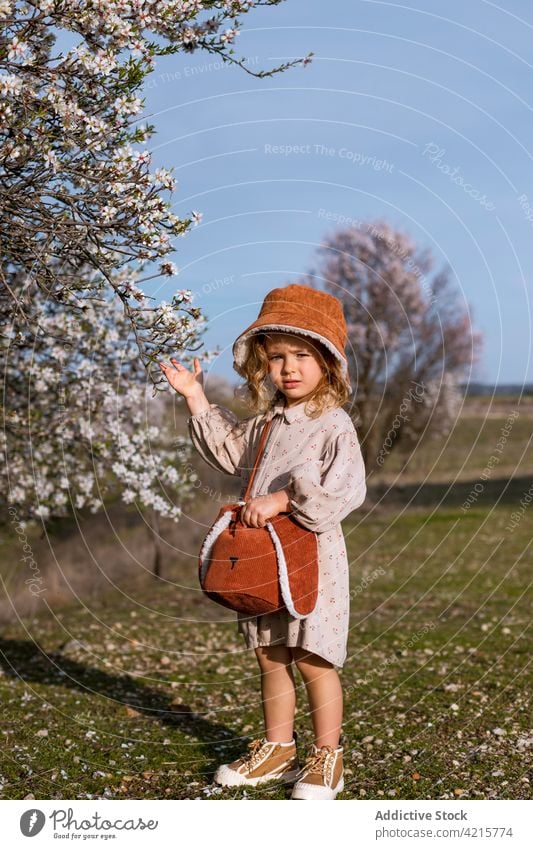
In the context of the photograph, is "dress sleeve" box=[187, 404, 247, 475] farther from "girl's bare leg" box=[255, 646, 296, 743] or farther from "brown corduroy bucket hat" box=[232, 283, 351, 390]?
"girl's bare leg" box=[255, 646, 296, 743]

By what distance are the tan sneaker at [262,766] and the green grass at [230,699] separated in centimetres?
9

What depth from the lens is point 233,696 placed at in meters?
7.66

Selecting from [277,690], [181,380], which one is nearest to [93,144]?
[181,380]

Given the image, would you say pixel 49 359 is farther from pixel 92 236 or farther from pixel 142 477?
pixel 92 236

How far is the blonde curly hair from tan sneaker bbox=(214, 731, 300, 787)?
1.85 meters

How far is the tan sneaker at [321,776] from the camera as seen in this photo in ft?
16.4

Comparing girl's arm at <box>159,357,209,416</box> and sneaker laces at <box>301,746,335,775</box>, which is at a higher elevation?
girl's arm at <box>159,357,209,416</box>

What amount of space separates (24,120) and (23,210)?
921 millimetres

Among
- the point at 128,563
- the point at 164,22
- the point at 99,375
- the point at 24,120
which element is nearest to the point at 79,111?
the point at 24,120

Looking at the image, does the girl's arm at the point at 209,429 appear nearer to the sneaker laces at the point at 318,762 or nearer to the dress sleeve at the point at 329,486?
the dress sleeve at the point at 329,486

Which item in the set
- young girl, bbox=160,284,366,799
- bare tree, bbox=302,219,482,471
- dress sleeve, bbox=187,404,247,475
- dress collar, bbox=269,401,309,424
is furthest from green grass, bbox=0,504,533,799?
bare tree, bbox=302,219,482,471

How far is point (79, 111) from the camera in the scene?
532 centimetres

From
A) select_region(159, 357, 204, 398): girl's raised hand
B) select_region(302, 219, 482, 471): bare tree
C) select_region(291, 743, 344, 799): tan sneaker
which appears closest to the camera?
select_region(291, 743, 344, 799): tan sneaker

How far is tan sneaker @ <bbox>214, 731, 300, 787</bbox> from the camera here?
522 cm
